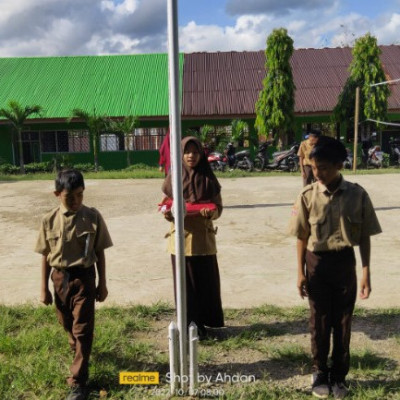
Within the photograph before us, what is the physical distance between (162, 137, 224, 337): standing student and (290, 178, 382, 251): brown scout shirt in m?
0.81

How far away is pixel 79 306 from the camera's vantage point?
2.63 metres

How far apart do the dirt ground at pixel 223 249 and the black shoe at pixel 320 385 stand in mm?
1307

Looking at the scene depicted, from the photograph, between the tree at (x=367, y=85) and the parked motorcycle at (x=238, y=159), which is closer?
the parked motorcycle at (x=238, y=159)

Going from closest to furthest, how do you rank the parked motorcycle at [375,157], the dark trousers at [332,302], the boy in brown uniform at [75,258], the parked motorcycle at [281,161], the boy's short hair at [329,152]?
the boy's short hair at [329,152]
the dark trousers at [332,302]
the boy in brown uniform at [75,258]
the parked motorcycle at [281,161]
the parked motorcycle at [375,157]

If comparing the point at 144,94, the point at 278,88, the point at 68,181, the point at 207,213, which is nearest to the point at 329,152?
the point at 207,213

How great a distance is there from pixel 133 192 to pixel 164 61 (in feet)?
40.5

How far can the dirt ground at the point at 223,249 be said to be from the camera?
4.20m

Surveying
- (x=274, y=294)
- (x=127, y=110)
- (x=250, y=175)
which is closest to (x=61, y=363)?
(x=274, y=294)

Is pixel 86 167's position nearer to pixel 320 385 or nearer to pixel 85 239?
pixel 85 239

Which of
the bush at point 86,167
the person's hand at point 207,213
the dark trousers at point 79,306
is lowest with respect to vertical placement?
the dark trousers at point 79,306

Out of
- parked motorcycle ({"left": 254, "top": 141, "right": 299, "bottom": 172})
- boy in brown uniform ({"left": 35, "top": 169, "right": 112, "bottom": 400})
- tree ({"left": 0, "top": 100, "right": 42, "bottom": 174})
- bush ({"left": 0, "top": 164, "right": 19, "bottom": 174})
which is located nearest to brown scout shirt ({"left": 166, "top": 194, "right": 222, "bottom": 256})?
boy in brown uniform ({"left": 35, "top": 169, "right": 112, "bottom": 400})

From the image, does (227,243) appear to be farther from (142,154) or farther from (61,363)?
(142,154)

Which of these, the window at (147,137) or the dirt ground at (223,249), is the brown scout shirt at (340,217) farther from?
the window at (147,137)

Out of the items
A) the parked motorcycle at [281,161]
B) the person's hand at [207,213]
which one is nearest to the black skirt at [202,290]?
the person's hand at [207,213]
